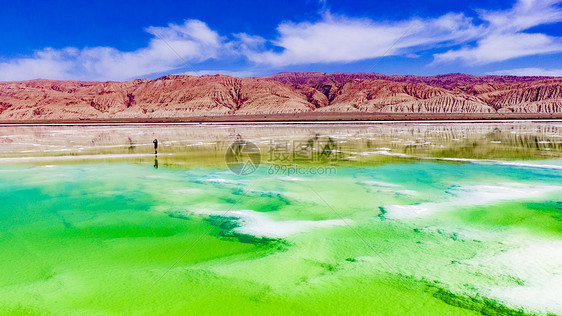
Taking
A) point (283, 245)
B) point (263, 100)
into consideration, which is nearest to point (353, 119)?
point (263, 100)

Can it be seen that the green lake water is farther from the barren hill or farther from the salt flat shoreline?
the barren hill

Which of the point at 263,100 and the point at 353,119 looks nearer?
the point at 353,119

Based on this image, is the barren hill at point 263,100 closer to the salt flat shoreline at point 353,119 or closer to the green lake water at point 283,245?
the salt flat shoreline at point 353,119

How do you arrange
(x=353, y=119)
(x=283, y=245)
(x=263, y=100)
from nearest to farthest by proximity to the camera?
(x=283, y=245)
(x=353, y=119)
(x=263, y=100)

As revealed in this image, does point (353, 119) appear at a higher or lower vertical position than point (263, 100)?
lower

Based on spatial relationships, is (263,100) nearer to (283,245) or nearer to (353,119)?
(353,119)

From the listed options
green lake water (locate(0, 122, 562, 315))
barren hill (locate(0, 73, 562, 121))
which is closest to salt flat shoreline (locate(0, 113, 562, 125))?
barren hill (locate(0, 73, 562, 121))

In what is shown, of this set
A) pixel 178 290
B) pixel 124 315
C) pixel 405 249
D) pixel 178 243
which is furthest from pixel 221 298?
pixel 405 249
